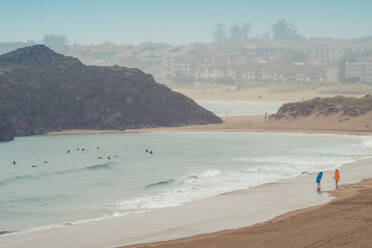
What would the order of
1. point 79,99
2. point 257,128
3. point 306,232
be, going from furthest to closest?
1. point 79,99
2. point 257,128
3. point 306,232

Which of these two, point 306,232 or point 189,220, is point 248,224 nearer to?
point 189,220

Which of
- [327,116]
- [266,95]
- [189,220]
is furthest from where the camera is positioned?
[266,95]

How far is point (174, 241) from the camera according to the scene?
24.7m

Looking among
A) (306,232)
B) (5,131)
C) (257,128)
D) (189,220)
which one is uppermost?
(5,131)

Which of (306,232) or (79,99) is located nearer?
(306,232)

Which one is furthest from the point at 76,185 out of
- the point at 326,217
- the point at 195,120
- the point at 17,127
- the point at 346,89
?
the point at 346,89

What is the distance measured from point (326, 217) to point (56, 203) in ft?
48.8

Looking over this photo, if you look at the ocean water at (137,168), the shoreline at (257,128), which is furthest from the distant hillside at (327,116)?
the ocean water at (137,168)

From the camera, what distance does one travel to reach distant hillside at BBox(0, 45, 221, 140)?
292ft

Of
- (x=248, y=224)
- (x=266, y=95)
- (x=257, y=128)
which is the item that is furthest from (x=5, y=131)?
(x=266, y=95)

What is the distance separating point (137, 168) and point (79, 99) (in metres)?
44.3

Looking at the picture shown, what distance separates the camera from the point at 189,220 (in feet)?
95.3

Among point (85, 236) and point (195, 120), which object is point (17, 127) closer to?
point (195, 120)

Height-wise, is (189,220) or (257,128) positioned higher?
(257,128)
